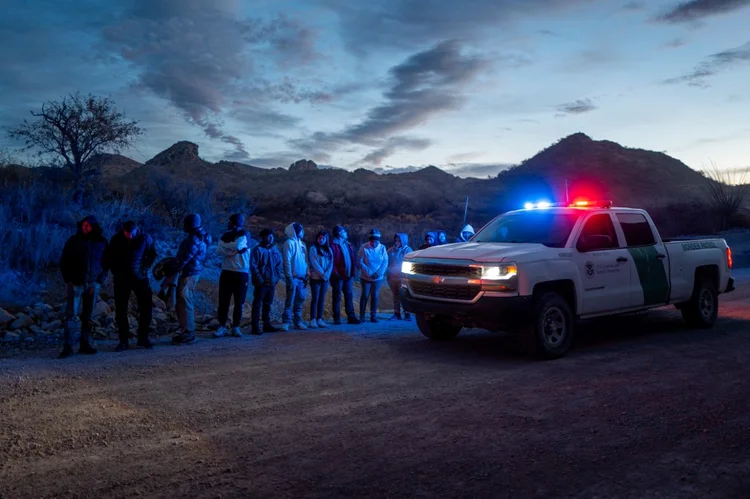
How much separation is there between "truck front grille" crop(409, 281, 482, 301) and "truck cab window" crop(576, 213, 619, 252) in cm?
177

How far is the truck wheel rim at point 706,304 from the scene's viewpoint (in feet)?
35.7

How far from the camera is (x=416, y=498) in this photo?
13.2ft

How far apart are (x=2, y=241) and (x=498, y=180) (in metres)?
61.9

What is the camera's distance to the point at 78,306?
30.9ft

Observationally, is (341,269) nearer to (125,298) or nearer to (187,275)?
(187,275)

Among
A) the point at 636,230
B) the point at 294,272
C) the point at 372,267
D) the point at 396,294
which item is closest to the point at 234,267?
the point at 294,272

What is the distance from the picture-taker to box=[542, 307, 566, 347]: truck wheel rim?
8352mm

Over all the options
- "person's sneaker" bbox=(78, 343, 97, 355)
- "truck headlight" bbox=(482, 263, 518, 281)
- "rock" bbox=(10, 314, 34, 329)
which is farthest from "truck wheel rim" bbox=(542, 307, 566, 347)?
"rock" bbox=(10, 314, 34, 329)

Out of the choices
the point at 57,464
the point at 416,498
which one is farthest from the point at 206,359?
the point at 416,498

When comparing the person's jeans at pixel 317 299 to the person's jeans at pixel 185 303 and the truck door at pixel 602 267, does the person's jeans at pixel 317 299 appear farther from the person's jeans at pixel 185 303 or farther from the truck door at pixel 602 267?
the truck door at pixel 602 267

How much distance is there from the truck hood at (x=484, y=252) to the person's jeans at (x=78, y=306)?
4801 millimetres

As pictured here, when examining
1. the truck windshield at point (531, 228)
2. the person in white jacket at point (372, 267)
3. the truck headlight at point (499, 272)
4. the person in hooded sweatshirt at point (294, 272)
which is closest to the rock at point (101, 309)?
the person in hooded sweatshirt at point (294, 272)

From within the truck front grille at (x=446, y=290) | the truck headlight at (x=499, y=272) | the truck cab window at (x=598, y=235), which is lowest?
the truck front grille at (x=446, y=290)

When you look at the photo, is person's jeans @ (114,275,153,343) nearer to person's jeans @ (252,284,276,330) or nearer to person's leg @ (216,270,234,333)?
person's leg @ (216,270,234,333)
